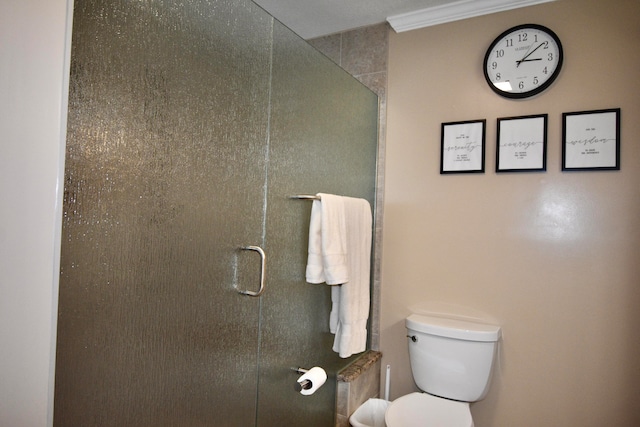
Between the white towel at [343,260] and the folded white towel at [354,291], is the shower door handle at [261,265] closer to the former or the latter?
the white towel at [343,260]

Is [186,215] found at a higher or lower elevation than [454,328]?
higher

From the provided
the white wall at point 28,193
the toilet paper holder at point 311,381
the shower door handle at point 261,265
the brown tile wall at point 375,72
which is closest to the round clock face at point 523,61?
the brown tile wall at point 375,72

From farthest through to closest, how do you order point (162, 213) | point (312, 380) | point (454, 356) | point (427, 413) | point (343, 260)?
point (454, 356) → point (427, 413) → point (343, 260) → point (312, 380) → point (162, 213)

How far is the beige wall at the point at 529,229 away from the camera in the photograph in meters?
1.68

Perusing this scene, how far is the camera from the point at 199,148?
110 cm

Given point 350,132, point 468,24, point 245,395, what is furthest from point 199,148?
point 468,24

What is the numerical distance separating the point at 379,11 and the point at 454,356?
69.2 inches

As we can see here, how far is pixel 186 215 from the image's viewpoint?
3.50ft

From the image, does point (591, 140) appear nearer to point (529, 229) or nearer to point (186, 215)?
point (529, 229)

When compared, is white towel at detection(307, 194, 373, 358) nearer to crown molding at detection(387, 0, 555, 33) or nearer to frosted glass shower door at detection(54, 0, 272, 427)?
frosted glass shower door at detection(54, 0, 272, 427)

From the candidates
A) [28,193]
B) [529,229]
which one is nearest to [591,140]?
[529,229]

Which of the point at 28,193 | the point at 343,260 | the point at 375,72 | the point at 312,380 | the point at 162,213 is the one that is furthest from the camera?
the point at 375,72

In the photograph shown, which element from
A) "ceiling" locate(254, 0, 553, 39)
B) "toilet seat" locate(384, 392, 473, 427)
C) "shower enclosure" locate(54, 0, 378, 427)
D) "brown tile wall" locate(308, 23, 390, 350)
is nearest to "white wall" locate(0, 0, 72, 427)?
"shower enclosure" locate(54, 0, 378, 427)

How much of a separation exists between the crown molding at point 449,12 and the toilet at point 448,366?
5.01ft
